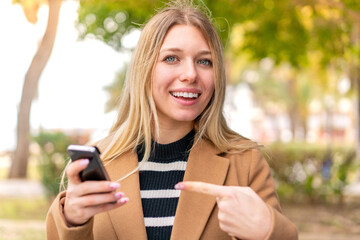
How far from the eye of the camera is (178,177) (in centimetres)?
Result: 228

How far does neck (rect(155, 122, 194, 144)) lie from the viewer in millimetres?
2359

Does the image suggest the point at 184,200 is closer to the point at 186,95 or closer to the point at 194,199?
the point at 194,199

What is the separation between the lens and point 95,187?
1.66 meters

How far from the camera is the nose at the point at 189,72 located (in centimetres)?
210

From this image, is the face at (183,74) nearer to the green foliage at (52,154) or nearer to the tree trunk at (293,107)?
the green foliage at (52,154)

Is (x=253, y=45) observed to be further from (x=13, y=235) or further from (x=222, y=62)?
(x=222, y=62)

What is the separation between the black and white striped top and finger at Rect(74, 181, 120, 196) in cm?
51

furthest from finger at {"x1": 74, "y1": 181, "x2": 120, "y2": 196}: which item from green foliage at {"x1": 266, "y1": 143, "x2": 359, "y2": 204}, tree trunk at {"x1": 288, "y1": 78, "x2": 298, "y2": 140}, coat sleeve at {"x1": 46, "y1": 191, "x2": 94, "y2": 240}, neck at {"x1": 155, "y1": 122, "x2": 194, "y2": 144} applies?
tree trunk at {"x1": 288, "y1": 78, "x2": 298, "y2": 140}

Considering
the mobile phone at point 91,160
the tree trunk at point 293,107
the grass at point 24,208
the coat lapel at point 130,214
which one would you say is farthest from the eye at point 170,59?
the tree trunk at point 293,107

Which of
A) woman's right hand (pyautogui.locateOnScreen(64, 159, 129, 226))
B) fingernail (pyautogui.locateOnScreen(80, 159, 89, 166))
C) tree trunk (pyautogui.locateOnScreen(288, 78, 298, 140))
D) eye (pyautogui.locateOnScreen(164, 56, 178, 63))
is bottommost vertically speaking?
tree trunk (pyautogui.locateOnScreen(288, 78, 298, 140))

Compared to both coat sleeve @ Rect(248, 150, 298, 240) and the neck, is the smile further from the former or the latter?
coat sleeve @ Rect(248, 150, 298, 240)

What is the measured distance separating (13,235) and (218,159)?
5487 millimetres

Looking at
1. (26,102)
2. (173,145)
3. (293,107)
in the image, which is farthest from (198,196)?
(293,107)

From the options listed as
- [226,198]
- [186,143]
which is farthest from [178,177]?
[226,198]
